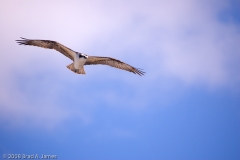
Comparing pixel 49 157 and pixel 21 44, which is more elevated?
pixel 21 44

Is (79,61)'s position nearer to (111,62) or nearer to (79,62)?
(79,62)

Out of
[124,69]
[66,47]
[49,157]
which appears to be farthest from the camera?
[124,69]

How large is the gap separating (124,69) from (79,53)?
3.00 m

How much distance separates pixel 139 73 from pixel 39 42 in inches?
222

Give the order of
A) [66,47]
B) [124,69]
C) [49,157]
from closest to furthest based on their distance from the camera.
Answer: [49,157], [66,47], [124,69]

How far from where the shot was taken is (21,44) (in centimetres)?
2464

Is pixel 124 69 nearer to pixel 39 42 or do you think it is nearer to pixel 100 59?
pixel 100 59

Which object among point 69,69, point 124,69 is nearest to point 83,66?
point 69,69

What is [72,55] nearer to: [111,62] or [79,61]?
[79,61]

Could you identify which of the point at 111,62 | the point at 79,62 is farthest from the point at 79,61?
the point at 111,62

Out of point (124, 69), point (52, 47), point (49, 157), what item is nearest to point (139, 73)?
point (124, 69)

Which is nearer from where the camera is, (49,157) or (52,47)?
(49,157)

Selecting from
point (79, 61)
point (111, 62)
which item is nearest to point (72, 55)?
point (79, 61)

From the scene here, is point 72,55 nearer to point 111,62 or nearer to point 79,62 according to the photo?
point 79,62
